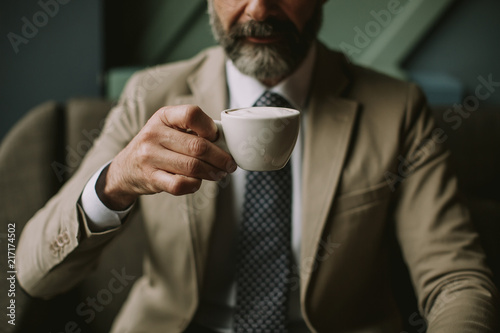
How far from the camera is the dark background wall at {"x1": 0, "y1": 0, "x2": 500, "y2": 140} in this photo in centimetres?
155

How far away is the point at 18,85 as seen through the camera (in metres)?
→ 1.57

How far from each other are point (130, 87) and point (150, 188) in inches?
17.0

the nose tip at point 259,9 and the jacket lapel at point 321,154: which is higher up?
the nose tip at point 259,9

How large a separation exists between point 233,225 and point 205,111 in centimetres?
25

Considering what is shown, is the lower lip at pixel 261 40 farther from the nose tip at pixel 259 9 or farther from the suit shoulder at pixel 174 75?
the suit shoulder at pixel 174 75

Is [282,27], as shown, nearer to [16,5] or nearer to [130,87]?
[130,87]

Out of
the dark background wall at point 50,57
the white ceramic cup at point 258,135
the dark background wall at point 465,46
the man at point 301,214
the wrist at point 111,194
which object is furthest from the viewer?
the dark background wall at point 465,46

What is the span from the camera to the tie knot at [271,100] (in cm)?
87

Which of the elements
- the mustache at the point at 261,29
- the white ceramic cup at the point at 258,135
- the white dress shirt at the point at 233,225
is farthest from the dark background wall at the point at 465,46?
the white ceramic cup at the point at 258,135

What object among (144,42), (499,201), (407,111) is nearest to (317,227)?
(407,111)

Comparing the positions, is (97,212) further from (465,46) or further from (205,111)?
(465,46)

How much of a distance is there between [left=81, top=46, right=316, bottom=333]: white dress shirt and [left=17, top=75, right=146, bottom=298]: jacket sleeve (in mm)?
224

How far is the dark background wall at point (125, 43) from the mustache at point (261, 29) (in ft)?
3.10

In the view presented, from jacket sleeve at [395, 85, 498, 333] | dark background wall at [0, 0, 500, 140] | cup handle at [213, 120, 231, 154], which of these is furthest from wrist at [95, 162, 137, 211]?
dark background wall at [0, 0, 500, 140]
